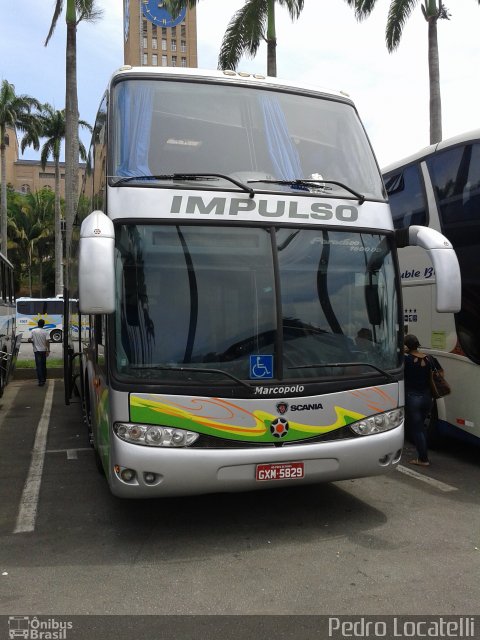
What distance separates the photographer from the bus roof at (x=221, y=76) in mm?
5500

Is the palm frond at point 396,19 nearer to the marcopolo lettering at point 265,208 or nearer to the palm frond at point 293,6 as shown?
the palm frond at point 293,6

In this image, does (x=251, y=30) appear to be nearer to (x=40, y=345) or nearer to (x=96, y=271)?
(x=40, y=345)

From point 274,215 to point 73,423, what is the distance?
6696 millimetres

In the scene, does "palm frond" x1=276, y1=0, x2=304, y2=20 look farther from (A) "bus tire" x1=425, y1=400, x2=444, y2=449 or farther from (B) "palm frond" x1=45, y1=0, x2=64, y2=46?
(A) "bus tire" x1=425, y1=400, x2=444, y2=449

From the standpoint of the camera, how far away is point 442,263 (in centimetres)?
520

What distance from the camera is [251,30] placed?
19453 millimetres

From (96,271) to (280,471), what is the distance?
2.12m

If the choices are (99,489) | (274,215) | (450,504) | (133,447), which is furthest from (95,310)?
(450,504)

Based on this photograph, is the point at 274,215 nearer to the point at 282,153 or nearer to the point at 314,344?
the point at 282,153

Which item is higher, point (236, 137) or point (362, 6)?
point (362, 6)

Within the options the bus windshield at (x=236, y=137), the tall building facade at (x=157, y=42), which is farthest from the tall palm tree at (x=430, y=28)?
the tall building facade at (x=157, y=42)

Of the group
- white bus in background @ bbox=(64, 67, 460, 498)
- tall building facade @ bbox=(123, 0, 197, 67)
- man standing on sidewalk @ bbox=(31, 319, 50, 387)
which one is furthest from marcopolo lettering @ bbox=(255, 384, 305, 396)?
tall building facade @ bbox=(123, 0, 197, 67)

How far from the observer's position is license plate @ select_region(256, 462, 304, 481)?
479cm

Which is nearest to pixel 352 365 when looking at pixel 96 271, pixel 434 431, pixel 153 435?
pixel 153 435
